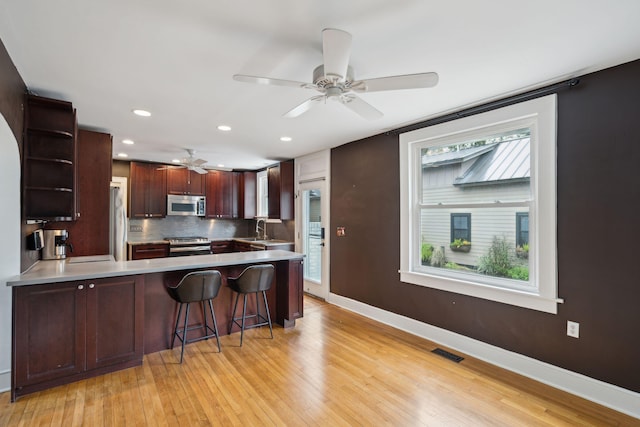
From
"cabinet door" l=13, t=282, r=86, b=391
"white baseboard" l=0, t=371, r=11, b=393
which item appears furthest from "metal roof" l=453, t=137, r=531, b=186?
"white baseboard" l=0, t=371, r=11, b=393

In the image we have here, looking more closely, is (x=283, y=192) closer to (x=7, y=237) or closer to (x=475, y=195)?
(x=475, y=195)

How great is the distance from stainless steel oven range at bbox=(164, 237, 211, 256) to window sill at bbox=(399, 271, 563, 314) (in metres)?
4.15

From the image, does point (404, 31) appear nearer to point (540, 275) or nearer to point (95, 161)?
point (540, 275)

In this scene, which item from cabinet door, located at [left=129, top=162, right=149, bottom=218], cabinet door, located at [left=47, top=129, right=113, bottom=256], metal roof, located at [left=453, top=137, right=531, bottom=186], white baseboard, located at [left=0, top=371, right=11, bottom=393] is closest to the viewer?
white baseboard, located at [left=0, top=371, right=11, bottom=393]

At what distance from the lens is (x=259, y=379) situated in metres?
2.59

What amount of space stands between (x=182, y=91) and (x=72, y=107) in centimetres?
112

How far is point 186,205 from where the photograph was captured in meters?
6.36

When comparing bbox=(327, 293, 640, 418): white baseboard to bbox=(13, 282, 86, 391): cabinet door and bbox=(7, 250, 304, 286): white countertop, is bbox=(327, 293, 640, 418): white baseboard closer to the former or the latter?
bbox=(7, 250, 304, 286): white countertop

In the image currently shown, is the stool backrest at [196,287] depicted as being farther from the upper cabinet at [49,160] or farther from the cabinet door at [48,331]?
the upper cabinet at [49,160]

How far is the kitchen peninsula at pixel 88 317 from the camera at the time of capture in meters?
2.35

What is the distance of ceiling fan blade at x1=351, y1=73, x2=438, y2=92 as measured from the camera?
1.78m

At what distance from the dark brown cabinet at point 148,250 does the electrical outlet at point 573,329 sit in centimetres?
600

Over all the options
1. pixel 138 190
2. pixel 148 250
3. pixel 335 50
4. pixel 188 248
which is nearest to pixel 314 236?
pixel 188 248

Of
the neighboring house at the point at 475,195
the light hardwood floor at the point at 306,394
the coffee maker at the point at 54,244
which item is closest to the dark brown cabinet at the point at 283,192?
the neighboring house at the point at 475,195
